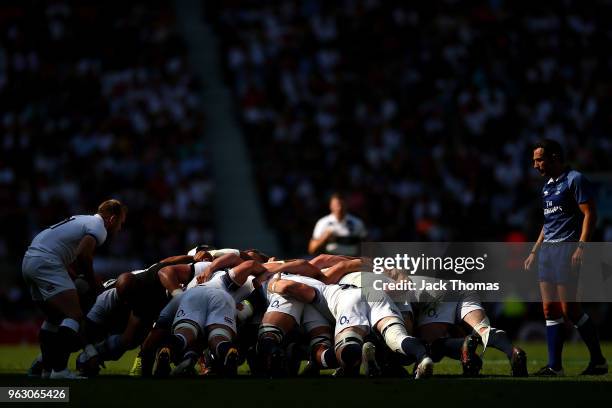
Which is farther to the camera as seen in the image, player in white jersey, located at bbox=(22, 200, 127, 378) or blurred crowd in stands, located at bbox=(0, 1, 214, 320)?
blurred crowd in stands, located at bbox=(0, 1, 214, 320)

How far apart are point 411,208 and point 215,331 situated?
1209 centimetres

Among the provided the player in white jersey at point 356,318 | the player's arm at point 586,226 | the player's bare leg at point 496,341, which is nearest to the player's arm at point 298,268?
the player in white jersey at point 356,318

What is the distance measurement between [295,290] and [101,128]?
1422 cm

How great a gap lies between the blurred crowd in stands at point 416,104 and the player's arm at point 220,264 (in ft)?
32.4

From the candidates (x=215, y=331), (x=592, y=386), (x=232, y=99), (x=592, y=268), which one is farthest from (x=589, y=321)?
(x=232, y=99)

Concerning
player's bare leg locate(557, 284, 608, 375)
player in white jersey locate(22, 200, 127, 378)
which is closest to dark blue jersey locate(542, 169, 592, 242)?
player's bare leg locate(557, 284, 608, 375)

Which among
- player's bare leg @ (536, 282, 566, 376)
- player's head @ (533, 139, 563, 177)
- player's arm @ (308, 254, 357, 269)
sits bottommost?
player's bare leg @ (536, 282, 566, 376)

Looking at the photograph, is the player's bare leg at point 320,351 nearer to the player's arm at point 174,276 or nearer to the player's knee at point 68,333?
the player's arm at point 174,276

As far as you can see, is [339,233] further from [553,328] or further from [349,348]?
[349,348]

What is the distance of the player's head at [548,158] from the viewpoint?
438 inches

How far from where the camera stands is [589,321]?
11148mm

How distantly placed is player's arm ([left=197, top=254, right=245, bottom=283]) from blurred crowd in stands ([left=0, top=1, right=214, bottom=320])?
992 centimetres

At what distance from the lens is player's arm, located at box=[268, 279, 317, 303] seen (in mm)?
10805

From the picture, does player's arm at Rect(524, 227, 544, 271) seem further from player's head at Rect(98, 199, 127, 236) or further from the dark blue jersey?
player's head at Rect(98, 199, 127, 236)
